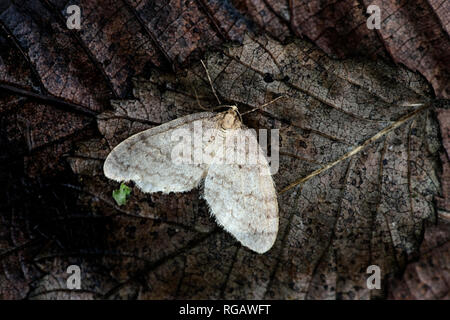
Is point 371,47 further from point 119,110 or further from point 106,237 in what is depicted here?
point 106,237

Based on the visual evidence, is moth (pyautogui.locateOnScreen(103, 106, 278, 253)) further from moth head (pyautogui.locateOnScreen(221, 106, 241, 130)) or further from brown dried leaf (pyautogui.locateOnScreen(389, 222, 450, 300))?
brown dried leaf (pyautogui.locateOnScreen(389, 222, 450, 300))

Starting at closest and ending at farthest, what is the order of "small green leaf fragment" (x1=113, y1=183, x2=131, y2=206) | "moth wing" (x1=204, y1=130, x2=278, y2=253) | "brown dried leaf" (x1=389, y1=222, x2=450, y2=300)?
"brown dried leaf" (x1=389, y1=222, x2=450, y2=300), "moth wing" (x1=204, y1=130, x2=278, y2=253), "small green leaf fragment" (x1=113, y1=183, x2=131, y2=206)

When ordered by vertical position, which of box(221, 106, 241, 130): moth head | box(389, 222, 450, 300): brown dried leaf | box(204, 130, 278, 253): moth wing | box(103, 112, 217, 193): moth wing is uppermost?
box(221, 106, 241, 130): moth head

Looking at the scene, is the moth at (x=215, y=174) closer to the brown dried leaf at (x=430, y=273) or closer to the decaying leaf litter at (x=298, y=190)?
the decaying leaf litter at (x=298, y=190)

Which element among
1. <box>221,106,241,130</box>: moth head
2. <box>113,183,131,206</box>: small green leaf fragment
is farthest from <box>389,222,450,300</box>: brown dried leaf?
<box>113,183,131,206</box>: small green leaf fragment

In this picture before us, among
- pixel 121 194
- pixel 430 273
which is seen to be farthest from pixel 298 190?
pixel 121 194

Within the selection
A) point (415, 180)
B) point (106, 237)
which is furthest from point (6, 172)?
point (415, 180)
